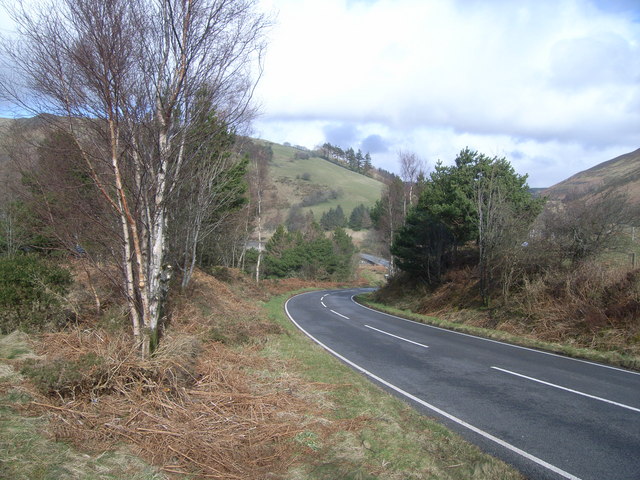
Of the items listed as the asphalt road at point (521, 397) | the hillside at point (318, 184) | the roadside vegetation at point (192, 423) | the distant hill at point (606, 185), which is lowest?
the asphalt road at point (521, 397)

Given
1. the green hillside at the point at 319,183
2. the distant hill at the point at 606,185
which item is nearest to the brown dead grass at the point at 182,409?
the distant hill at the point at 606,185

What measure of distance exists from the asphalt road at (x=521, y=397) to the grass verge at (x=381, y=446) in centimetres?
42

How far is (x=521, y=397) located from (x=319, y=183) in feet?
383

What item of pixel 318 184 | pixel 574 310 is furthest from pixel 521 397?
pixel 318 184

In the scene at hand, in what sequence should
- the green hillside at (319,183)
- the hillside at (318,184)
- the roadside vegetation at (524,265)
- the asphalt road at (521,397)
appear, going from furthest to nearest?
the green hillside at (319,183), the hillside at (318,184), the roadside vegetation at (524,265), the asphalt road at (521,397)

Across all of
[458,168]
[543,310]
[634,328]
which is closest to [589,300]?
[543,310]

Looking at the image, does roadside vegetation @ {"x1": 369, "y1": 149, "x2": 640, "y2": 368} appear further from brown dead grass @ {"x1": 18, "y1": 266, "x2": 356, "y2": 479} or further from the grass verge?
brown dead grass @ {"x1": 18, "y1": 266, "x2": 356, "y2": 479}

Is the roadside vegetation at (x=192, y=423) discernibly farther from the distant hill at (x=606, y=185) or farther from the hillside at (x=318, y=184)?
the hillside at (x=318, y=184)

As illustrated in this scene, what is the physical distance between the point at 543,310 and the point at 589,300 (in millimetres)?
1472

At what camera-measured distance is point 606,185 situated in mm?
17344

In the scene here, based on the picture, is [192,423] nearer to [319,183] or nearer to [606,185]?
[606,185]

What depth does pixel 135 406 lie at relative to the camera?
4793 millimetres

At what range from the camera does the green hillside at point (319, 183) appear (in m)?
109

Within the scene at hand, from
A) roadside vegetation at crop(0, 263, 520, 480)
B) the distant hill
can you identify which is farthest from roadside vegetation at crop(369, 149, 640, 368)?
roadside vegetation at crop(0, 263, 520, 480)
